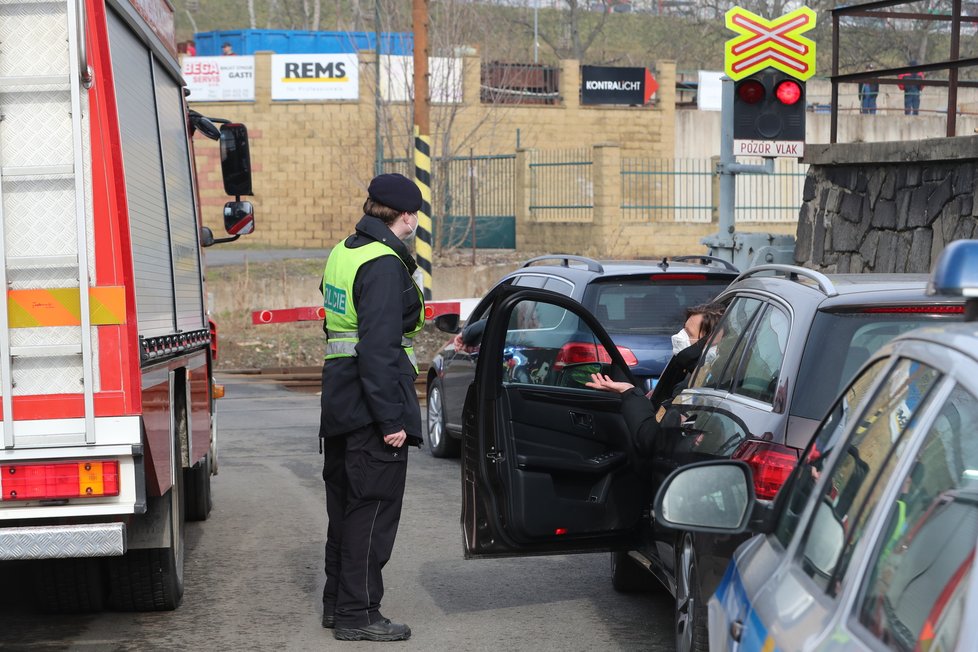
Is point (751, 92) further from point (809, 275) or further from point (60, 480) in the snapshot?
point (60, 480)

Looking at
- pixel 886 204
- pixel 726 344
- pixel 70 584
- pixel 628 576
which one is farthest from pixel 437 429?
pixel 726 344

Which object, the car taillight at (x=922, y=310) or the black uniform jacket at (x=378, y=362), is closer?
the car taillight at (x=922, y=310)

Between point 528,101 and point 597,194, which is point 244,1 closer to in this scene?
point 528,101

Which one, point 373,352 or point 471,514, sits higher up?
point 373,352

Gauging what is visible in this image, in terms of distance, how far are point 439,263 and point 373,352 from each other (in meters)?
23.2

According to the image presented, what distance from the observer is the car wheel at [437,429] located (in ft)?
37.7

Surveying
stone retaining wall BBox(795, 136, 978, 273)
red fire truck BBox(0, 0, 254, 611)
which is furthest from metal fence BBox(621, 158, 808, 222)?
red fire truck BBox(0, 0, 254, 611)

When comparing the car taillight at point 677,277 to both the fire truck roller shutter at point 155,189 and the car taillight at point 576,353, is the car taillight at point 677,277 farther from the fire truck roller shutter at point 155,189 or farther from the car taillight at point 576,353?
the fire truck roller shutter at point 155,189

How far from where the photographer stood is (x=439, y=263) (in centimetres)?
2889

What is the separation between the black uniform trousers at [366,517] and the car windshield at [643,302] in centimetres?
332

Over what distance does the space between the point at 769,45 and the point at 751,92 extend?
42cm

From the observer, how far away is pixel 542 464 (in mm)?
5863

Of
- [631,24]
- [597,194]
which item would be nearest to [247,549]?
[597,194]

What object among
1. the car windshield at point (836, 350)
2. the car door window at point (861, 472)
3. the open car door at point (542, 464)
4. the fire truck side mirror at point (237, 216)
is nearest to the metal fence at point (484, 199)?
the fire truck side mirror at point (237, 216)
